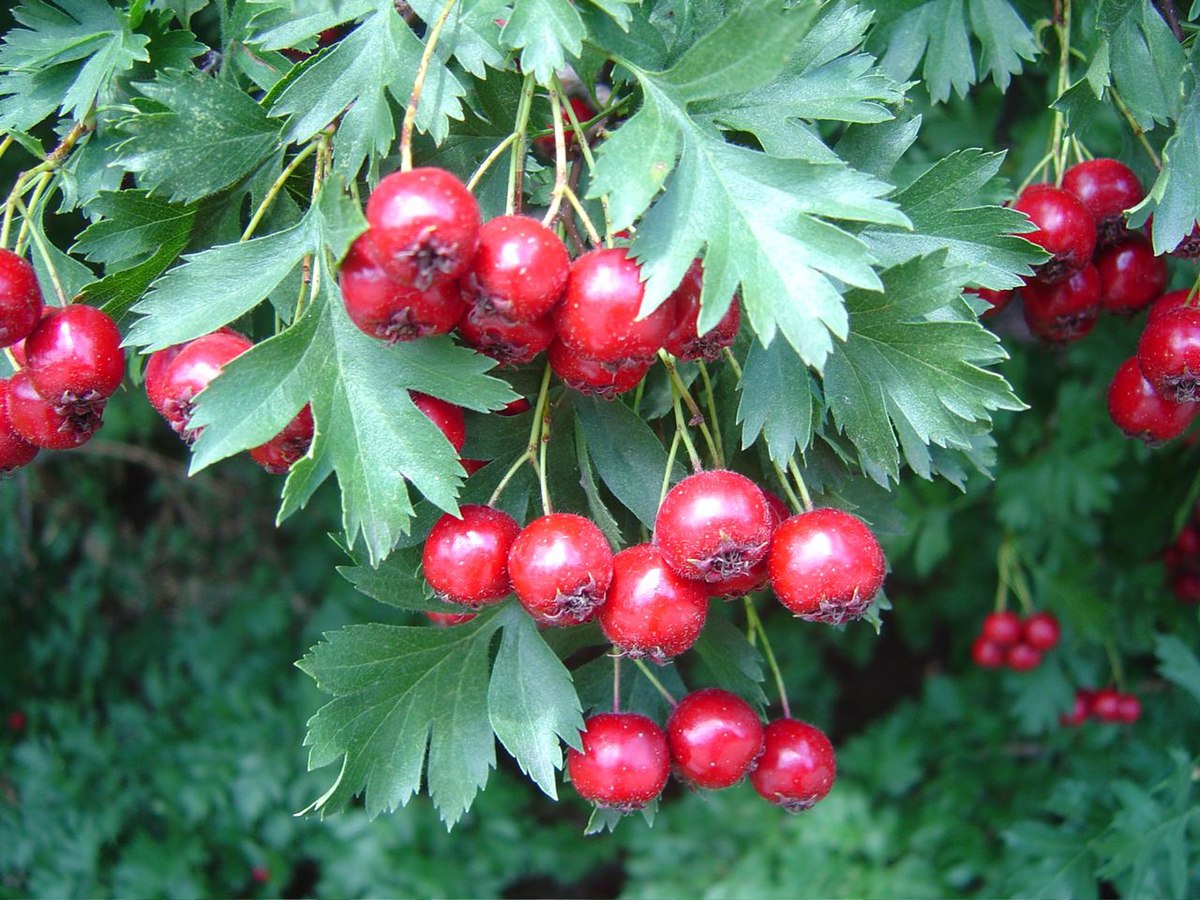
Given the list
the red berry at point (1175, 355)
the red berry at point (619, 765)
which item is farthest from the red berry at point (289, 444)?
the red berry at point (1175, 355)

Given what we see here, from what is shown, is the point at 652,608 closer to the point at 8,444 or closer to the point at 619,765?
the point at 619,765

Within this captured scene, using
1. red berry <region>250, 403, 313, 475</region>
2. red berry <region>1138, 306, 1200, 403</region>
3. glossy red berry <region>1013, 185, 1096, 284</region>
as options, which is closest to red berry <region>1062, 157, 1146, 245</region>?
glossy red berry <region>1013, 185, 1096, 284</region>

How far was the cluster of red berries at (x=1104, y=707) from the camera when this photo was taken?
2.38 metres

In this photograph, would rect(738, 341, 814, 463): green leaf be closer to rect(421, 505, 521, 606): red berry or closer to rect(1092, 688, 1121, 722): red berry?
rect(421, 505, 521, 606): red berry

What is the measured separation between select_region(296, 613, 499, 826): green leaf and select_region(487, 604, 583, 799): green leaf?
5 cm

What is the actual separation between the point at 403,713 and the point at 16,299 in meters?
0.58

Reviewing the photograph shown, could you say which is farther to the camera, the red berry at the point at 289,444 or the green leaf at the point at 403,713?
the green leaf at the point at 403,713

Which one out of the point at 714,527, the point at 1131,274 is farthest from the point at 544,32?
the point at 1131,274

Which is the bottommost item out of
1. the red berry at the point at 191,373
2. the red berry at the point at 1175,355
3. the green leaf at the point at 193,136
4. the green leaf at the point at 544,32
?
the red berry at the point at 1175,355

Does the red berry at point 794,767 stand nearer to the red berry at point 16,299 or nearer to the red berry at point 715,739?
the red berry at point 715,739

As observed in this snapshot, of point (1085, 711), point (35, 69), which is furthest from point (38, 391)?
point (1085, 711)

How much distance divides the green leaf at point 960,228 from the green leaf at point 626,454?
0.32m

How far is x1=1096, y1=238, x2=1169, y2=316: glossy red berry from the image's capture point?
1.24 metres

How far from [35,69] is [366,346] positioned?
0.56m
